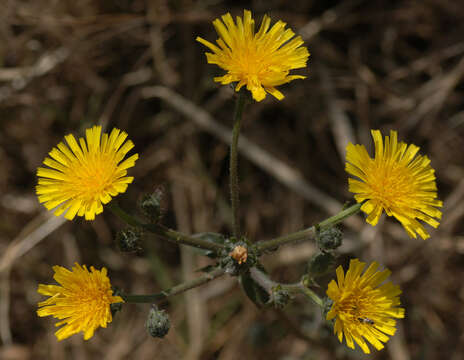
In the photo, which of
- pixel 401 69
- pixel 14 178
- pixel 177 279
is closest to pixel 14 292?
pixel 14 178

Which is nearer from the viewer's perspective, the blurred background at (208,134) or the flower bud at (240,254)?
the flower bud at (240,254)

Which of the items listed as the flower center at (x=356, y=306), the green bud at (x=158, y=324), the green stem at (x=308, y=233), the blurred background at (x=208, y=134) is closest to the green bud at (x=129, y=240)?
the green bud at (x=158, y=324)

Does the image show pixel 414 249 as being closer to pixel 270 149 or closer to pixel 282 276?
pixel 282 276

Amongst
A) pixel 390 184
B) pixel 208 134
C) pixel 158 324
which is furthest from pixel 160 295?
pixel 208 134

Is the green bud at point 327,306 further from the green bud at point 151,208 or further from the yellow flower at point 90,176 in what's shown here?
the yellow flower at point 90,176

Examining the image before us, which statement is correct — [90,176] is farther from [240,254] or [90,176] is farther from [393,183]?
[393,183]

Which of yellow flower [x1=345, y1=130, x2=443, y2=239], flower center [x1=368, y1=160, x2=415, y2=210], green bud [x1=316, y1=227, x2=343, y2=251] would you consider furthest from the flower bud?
flower center [x1=368, y1=160, x2=415, y2=210]
